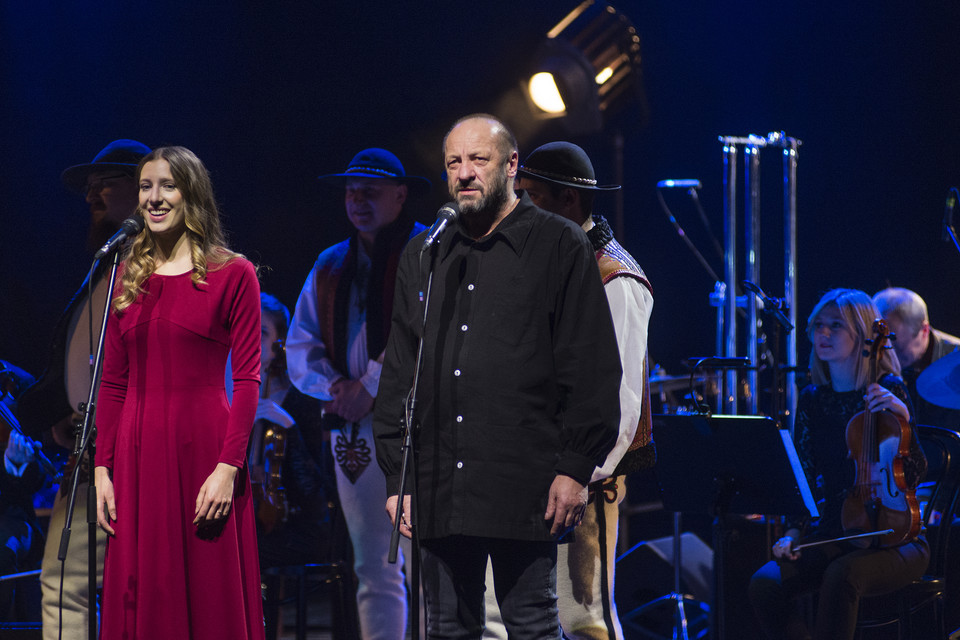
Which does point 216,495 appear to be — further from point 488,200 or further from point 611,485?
point 611,485

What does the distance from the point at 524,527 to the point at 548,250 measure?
2.22ft

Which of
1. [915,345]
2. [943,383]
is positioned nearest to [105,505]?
[943,383]

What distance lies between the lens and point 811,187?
6668 millimetres

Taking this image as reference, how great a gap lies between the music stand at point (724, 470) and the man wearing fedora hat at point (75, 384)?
2100mm

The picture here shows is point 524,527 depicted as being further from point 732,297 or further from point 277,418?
point 732,297

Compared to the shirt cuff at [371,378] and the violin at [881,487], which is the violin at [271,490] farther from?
the violin at [881,487]

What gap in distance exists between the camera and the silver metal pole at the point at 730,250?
6.44 metres

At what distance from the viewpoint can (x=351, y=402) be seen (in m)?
4.05

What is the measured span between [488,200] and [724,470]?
1.74m

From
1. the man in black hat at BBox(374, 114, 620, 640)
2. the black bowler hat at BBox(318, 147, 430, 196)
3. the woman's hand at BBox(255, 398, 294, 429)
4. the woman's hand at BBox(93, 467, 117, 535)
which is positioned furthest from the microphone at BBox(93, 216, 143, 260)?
the woman's hand at BBox(255, 398, 294, 429)

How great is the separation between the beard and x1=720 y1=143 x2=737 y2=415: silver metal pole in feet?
13.8

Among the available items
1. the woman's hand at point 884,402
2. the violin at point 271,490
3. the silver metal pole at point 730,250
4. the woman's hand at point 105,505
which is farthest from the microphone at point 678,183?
the woman's hand at point 105,505

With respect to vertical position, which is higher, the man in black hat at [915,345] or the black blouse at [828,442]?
the man in black hat at [915,345]

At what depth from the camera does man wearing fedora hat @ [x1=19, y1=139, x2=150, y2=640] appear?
3195 millimetres
